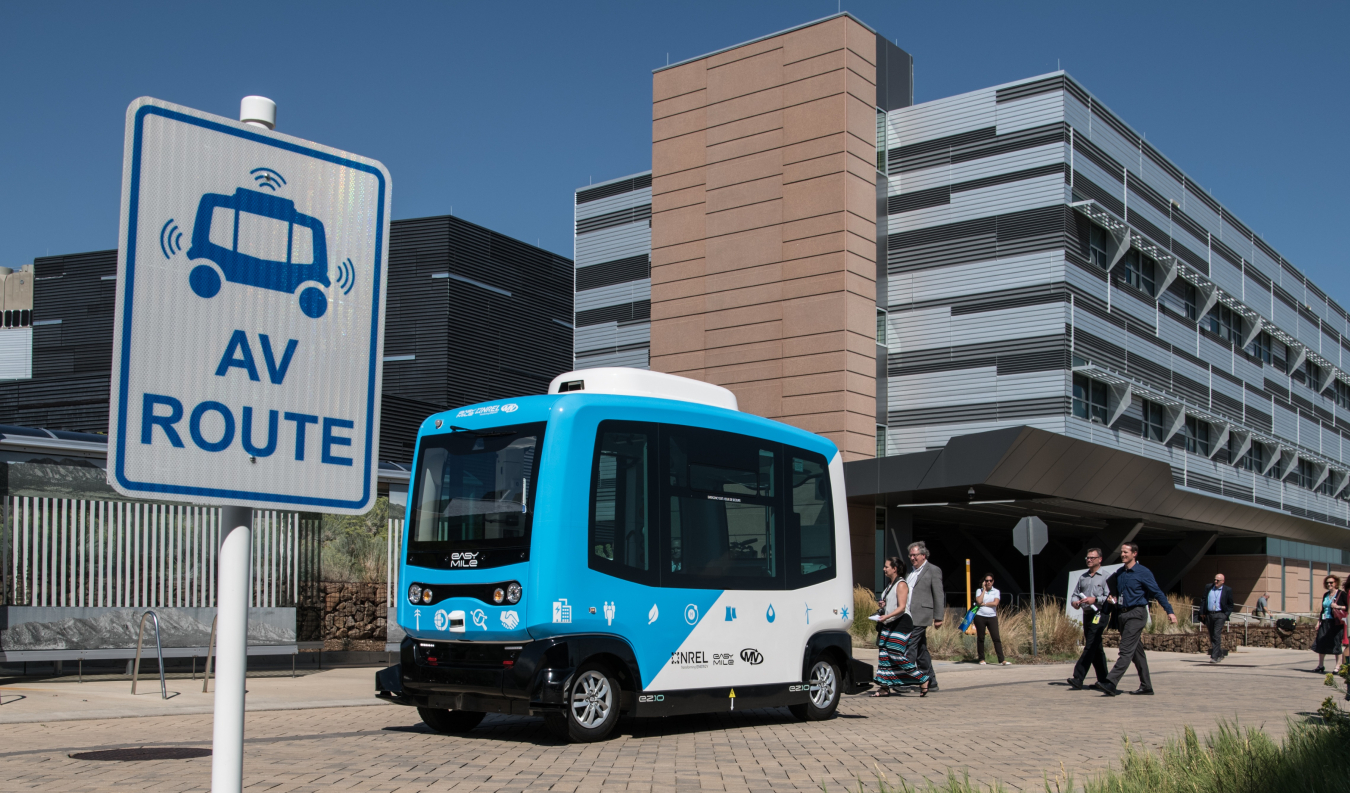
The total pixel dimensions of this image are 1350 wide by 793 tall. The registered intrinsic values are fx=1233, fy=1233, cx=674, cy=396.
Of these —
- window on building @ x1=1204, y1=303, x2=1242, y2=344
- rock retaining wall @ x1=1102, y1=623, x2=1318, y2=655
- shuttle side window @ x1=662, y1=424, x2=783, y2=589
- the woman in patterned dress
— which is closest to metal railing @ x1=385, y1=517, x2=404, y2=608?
the woman in patterned dress

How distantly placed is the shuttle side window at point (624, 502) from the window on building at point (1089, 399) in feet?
99.3

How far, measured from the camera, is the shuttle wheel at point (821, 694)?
497 inches

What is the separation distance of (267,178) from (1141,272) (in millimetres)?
45170

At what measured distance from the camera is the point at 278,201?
105 inches

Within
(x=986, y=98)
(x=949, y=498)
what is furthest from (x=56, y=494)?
(x=986, y=98)

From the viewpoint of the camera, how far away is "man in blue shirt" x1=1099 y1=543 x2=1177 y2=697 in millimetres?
14961

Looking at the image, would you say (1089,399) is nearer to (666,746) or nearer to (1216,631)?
(1216,631)

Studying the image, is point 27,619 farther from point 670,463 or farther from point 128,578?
point 670,463

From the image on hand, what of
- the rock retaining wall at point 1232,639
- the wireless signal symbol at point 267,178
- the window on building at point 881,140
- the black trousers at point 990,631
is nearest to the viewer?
the wireless signal symbol at point 267,178

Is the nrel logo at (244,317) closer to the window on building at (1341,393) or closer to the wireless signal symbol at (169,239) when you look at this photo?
the wireless signal symbol at (169,239)

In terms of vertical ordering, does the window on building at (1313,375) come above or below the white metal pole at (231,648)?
above

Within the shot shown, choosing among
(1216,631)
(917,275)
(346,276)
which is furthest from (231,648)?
(917,275)

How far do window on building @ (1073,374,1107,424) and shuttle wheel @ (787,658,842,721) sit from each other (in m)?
28.0

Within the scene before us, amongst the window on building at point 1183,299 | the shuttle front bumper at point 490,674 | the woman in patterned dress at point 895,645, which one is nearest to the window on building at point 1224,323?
the window on building at point 1183,299
